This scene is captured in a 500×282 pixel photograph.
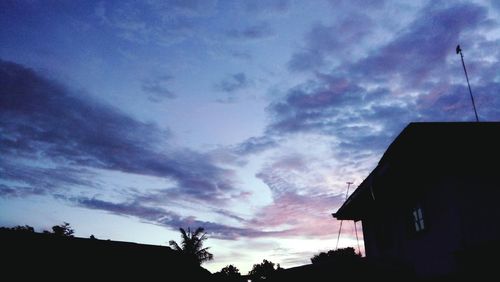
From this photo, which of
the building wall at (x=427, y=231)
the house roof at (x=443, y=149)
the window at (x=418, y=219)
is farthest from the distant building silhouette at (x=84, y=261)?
the house roof at (x=443, y=149)

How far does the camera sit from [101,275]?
42.5 ft

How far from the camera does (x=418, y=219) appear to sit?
970 centimetres

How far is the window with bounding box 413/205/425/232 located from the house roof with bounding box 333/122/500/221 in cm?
100

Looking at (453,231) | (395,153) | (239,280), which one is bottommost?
(239,280)

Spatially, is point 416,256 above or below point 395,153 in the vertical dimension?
below

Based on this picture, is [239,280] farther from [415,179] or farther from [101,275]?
[415,179]

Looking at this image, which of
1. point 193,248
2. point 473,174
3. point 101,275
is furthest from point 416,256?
point 193,248

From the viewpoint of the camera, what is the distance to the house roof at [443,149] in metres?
7.86

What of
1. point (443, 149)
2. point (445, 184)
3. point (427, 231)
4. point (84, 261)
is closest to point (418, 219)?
point (427, 231)

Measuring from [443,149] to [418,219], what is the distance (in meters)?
2.42

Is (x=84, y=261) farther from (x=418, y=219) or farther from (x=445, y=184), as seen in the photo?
(x=445, y=184)

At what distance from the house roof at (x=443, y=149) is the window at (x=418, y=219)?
1.00 meters

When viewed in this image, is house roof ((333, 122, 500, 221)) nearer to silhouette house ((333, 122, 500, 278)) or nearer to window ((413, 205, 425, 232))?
silhouette house ((333, 122, 500, 278))

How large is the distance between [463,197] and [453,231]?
0.81 m
